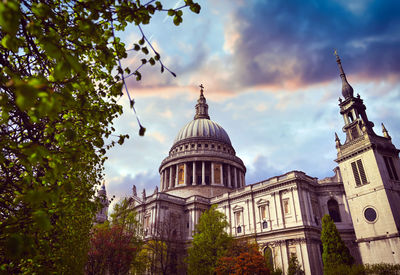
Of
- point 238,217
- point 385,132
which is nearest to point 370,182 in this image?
point 385,132

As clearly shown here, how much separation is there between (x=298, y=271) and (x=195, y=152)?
120ft

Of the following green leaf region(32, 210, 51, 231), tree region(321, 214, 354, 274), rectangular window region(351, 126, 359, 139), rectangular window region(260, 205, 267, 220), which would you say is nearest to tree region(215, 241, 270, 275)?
tree region(321, 214, 354, 274)

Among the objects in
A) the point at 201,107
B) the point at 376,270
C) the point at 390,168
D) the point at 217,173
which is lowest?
the point at 376,270

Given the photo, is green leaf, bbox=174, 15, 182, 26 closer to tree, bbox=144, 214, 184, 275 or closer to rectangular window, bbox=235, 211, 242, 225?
tree, bbox=144, 214, 184, 275

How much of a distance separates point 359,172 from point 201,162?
36.4 metres

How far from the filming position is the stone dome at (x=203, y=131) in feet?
236

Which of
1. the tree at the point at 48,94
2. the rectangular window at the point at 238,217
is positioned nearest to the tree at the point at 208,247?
the rectangular window at the point at 238,217

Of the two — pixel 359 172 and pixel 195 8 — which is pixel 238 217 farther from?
pixel 195 8

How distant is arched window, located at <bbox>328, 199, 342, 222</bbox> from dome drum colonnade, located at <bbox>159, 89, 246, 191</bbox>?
2407cm

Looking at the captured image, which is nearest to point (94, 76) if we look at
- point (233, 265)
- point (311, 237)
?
point (233, 265)

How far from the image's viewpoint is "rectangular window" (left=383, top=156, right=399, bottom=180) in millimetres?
33516

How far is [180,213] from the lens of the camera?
51188 mm

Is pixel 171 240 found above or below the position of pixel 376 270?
above

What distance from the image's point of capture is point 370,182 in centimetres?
3272
